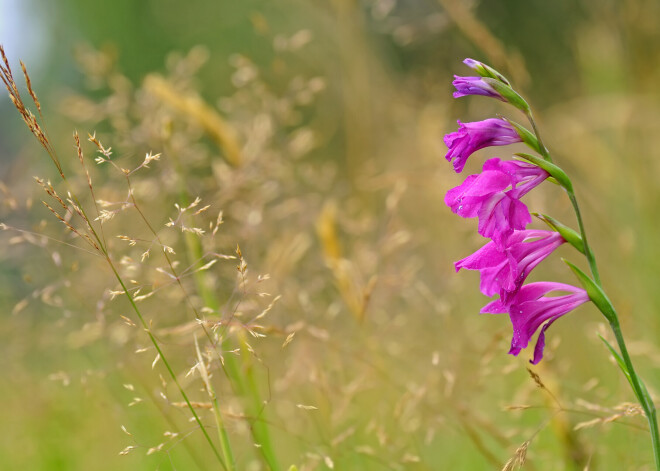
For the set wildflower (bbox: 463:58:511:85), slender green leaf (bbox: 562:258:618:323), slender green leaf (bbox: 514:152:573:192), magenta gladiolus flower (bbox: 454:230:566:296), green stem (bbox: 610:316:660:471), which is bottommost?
green stem (bbox: 610:316:660:471)

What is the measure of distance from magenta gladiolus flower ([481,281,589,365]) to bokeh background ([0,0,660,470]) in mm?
224

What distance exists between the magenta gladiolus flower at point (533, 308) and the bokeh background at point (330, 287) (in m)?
0.22

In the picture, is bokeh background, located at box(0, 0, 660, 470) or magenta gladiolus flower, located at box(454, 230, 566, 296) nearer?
magenta gladiolus flower, located at box(454, 230, 566, 296)

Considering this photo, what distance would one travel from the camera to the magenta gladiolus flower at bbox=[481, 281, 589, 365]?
1.10 meters

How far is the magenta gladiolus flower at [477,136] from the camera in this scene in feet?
3.48

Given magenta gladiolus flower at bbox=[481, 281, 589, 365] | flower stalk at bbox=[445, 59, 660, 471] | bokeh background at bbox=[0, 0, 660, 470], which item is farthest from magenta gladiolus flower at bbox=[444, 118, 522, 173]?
bokeh background at bbox=[0, 0, 660, 470]

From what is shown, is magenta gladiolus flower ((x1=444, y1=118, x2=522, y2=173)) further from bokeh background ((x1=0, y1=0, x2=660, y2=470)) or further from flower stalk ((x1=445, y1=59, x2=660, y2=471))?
bokeh background ((x1=0, y1=0, x2=660, y2=470))

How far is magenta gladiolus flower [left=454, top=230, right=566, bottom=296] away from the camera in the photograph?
108 cm

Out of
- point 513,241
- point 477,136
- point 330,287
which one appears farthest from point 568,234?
point 330,287

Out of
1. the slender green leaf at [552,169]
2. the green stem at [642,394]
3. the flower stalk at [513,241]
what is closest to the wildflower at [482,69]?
the flower stalk at [513,241]

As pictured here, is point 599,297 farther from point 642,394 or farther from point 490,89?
point 490,89

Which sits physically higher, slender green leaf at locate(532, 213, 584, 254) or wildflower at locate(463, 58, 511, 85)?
wildflower at locate(463, 58, 511, 85)

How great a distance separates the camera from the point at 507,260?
1082 millimetres

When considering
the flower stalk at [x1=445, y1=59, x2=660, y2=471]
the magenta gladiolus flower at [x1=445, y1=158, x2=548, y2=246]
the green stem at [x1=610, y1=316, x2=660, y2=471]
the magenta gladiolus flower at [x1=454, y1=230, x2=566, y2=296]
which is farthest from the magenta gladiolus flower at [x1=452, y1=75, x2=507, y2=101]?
the green stem at [x1=610, y1=316, x2=660, y2=471]
